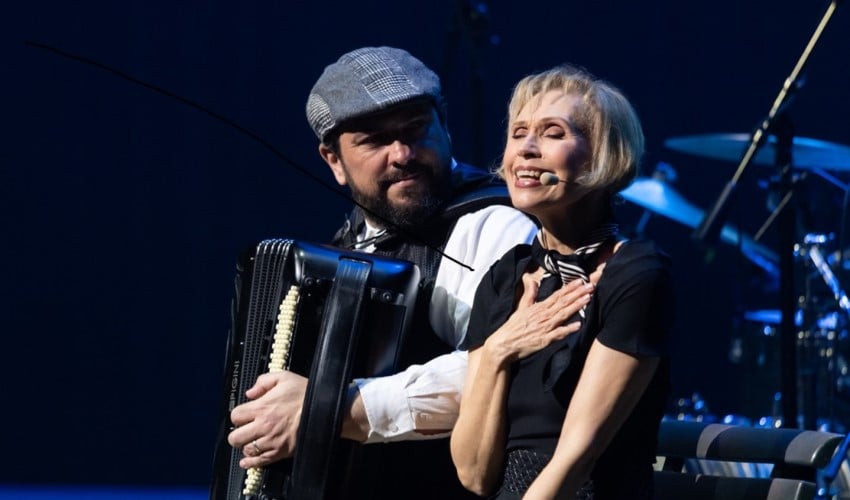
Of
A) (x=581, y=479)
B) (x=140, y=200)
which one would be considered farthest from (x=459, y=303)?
(x=140, y=200)

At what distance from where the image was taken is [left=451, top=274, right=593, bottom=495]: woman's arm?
2.03 m

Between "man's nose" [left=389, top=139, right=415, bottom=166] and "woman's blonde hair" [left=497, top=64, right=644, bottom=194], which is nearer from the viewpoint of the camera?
"woman's blonde hair" [left=497, top=64, right=644, bottom=194]

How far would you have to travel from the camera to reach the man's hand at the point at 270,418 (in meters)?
2.46

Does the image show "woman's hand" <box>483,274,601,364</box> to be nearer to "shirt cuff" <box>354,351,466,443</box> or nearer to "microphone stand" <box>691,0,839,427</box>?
"shirt cuff" <box>354,351,466,443</box>

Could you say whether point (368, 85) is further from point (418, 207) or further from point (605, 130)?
point (605, 130)

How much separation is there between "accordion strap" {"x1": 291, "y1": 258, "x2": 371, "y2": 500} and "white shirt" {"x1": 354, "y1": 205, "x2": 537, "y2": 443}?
0.06 meters

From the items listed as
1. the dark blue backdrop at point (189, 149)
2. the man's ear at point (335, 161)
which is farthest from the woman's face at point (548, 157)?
the dark blue backdrop at point (189, 149)

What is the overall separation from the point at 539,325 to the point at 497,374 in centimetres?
12

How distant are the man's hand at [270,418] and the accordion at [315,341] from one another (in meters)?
0.03

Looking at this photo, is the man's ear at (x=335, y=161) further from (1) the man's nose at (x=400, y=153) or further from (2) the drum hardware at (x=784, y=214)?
(2) the drum hardware at (x=784, y=214)

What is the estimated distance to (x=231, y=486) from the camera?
2.58 m

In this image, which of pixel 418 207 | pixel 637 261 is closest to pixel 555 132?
pixel 637 261

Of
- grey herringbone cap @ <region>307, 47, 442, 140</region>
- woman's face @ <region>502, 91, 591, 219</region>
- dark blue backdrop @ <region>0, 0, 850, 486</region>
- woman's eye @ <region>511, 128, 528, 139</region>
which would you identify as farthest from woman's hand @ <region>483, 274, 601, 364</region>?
dark blue backdrop @ <region>0, 0, 850, 486</region>

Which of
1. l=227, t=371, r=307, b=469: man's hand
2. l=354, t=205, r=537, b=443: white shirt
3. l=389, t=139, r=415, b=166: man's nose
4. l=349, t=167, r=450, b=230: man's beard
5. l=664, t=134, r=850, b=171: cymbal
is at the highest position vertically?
l=664, t=134, r=850, b=171: cymbal
